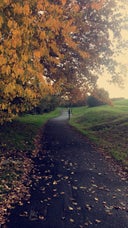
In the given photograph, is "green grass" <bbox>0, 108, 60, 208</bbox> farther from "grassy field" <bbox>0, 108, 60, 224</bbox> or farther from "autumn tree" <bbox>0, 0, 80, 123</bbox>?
"autumn tree" <bbox>0, 0, 80, 123</bbox>

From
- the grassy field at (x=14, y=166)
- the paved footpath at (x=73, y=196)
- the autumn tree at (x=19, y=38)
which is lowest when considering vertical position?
the paved footpath at (x=73, y=196)

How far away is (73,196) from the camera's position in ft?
34.4

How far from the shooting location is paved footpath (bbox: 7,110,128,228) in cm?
849

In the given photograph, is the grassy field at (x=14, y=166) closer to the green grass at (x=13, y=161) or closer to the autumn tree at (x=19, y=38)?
the green grass at (x=13, y=161)

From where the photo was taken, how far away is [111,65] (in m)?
21.9

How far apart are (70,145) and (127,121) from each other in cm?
1147

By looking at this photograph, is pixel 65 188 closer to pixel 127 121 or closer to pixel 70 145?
pixel 70 145

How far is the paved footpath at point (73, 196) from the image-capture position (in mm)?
8492

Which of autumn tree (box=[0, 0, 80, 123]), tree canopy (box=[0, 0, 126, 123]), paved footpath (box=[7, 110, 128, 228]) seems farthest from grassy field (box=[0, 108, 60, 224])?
autumn tree (box=[0, 0, 80, 123])

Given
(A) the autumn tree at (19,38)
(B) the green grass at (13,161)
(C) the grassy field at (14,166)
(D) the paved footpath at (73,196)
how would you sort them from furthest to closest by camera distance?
(B) the green grass at (13,161), (C) the grassy field at (14,166), (A) the autumn tree at (19,38), (D) the paved footpath at (73,196)

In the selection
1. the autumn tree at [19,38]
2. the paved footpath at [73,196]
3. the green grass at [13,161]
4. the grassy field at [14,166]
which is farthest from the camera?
the green grass at [13,161]

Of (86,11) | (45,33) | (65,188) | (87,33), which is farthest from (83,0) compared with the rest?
(65,188)

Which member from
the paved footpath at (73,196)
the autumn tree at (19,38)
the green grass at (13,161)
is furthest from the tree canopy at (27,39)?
the paved footpath at (73,196)

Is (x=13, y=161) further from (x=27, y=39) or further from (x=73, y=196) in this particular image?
(x=27, y=39)
